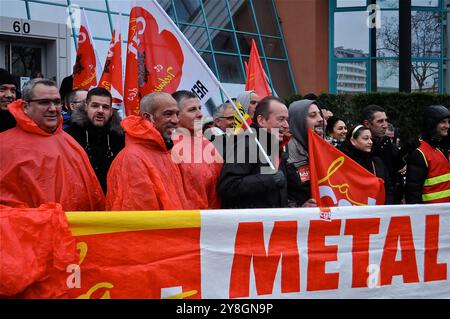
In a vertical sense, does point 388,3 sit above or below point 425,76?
above

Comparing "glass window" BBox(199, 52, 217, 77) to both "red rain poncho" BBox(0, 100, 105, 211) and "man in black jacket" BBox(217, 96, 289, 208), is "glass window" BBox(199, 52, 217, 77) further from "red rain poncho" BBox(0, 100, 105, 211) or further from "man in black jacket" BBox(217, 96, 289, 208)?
"red rain poncho" BBox(0, 100, 105, 211)

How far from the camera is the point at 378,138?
22.6 ft

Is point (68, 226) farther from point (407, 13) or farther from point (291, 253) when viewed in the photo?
point (407, 13)

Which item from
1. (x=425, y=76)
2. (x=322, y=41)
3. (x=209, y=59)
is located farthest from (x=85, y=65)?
(x=425, y=76)

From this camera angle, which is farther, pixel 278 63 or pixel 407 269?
pixel 278 63

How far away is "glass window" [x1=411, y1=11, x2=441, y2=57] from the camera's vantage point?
2069 cm

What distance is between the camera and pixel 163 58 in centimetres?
503

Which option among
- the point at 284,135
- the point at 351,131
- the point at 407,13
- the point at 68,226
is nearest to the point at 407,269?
the point at 284,135

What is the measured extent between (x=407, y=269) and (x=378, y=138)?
8.45 feet

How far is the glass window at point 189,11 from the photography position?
1725 cm

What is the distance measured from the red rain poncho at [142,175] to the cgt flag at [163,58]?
0.86 metres

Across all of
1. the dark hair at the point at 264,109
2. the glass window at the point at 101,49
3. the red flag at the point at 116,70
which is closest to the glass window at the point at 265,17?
the glass window at the point at 101,49

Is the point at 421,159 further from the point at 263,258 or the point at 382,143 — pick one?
the point at 263,258

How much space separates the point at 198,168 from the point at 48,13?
9.68m
